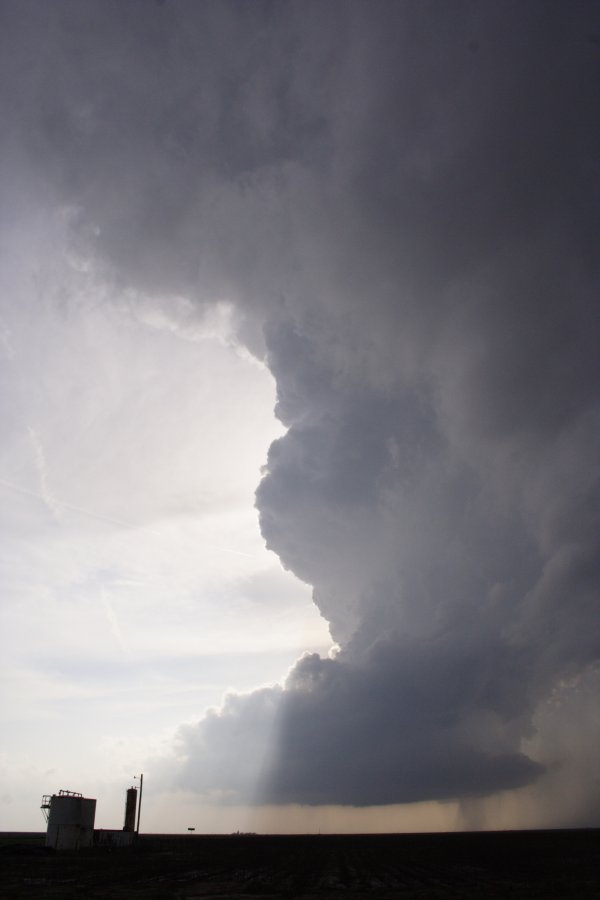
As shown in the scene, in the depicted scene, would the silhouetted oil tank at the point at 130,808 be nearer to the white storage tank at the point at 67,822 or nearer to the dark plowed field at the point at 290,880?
the white storage tank at the point at 67,822

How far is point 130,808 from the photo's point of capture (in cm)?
10731

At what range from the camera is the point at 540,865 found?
217 ft

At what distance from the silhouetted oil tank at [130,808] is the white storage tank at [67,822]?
1578 cm

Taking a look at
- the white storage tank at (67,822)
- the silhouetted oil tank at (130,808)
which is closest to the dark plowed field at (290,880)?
the white storage tank at (67,822)

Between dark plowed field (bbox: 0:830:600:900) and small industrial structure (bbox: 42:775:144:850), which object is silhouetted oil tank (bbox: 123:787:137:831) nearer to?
small industrial structure (bbox: 42:775:144:850)

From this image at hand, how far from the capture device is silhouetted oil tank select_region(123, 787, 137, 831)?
350ft

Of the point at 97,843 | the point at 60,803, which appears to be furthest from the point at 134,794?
the point at 60,803

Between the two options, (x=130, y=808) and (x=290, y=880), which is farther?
(x=130, y=808)

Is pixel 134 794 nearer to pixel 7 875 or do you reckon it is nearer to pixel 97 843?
pixel 97 843

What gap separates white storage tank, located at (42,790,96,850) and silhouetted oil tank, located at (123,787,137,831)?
15777 millimetres

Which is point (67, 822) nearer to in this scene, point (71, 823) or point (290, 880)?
point (71, 823)

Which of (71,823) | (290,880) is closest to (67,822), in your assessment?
(71,823)

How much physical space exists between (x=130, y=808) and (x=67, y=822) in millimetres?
20195

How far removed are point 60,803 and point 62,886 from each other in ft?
176
